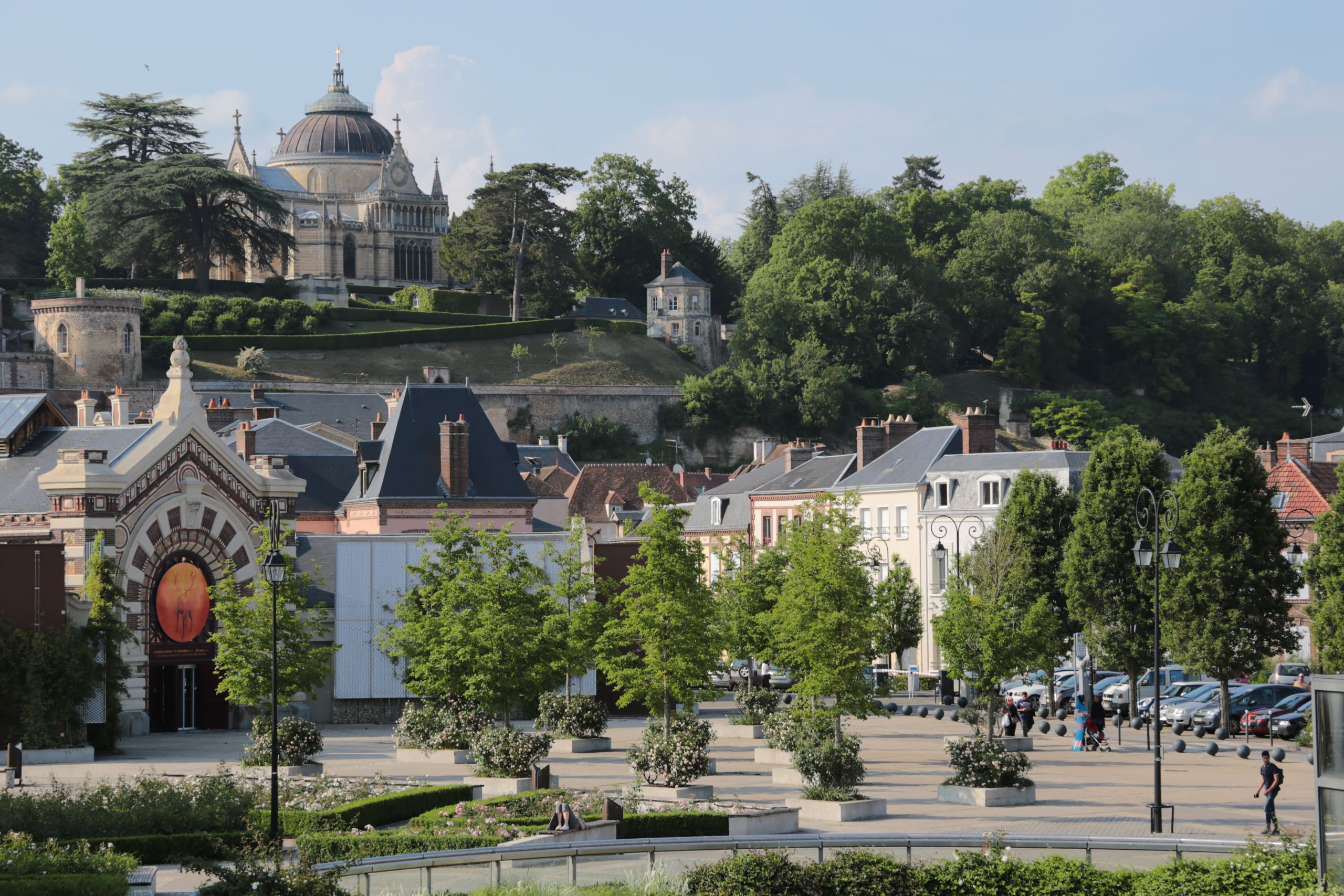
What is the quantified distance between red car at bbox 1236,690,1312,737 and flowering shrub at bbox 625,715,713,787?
58.1 ft

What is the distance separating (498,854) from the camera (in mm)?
19469

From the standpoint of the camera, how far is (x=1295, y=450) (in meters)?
59.7

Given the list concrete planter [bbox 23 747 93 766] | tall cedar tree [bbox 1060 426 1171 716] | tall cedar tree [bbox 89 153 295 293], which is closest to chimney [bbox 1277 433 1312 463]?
tall cedar tree [bbox 1060 426 1171 716]

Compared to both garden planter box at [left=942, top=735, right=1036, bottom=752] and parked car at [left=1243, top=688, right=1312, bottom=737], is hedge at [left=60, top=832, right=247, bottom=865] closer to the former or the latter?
garden planter box at [left=942, top=735, right=1036, bottom=752]

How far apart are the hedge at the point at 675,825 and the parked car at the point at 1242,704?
71.7 feet

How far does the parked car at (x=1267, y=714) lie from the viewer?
136 ft

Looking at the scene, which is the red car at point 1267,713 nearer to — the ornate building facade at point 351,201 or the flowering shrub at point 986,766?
the flowering shrub at point 986,766

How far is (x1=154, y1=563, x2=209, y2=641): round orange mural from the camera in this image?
43312mm

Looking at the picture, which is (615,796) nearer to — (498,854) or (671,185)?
(498,854)

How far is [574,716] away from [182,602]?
11.3m

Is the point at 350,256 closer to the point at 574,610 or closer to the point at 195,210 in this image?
the point at 195,210

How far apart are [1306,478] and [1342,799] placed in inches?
1606

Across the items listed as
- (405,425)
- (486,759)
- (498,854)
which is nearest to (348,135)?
(405,425)

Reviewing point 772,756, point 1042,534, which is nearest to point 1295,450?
point 1042,534
